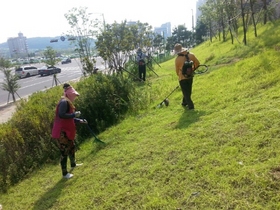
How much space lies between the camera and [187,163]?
3.53 meters

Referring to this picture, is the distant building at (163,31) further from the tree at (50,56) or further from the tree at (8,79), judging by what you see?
the tree at (8,79)

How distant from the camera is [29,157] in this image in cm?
598

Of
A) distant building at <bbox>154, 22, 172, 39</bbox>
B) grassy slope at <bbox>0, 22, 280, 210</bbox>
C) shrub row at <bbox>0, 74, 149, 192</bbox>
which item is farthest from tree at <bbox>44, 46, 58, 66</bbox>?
grassy slope at <bbox>0, 22, 280, 210</bbox>

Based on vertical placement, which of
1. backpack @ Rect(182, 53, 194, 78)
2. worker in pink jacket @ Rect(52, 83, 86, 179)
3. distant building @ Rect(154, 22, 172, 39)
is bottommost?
worker in pink jacket @ Rect(52, 83, 86, 179)

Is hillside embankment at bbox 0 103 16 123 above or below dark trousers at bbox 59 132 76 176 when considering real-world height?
below

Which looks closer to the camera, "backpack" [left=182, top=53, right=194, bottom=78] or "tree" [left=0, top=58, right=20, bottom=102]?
"backpack" [left=182, top=53, right=194, bottom=78]

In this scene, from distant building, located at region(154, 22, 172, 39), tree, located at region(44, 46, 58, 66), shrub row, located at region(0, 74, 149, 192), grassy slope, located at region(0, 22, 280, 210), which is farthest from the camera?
distant building, located at region(154, 22, 172, 39)

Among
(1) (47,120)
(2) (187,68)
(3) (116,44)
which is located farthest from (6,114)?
(2) (187,68)

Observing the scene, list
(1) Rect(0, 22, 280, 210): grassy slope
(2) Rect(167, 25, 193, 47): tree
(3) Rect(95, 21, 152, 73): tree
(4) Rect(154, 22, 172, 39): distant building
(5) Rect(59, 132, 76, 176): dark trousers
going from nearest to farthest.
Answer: (1) Rect(0, 22, 280, 210): grassy slope → (5) Rect(59, 132, 76, 176): dark trousers → (3) Rect(95, 21, 152, 73): tree → (2) Rect(167, 25, 193, 47): tree → (4) Rect(154, 22, 172, 39): distant building

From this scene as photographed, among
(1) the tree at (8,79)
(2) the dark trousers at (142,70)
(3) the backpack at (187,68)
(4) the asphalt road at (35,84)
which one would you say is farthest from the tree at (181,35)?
(3) the backpack at (187,68)

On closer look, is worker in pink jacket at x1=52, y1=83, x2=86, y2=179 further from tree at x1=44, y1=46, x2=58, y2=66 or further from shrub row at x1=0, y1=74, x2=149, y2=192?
tree at x1=44, y1=46, x2=58, y2=66

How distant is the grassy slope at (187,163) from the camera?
284cm

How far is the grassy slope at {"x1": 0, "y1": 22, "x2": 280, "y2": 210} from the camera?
9.31 feet

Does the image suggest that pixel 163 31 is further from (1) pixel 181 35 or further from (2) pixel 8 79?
(2) pixel 8 79
